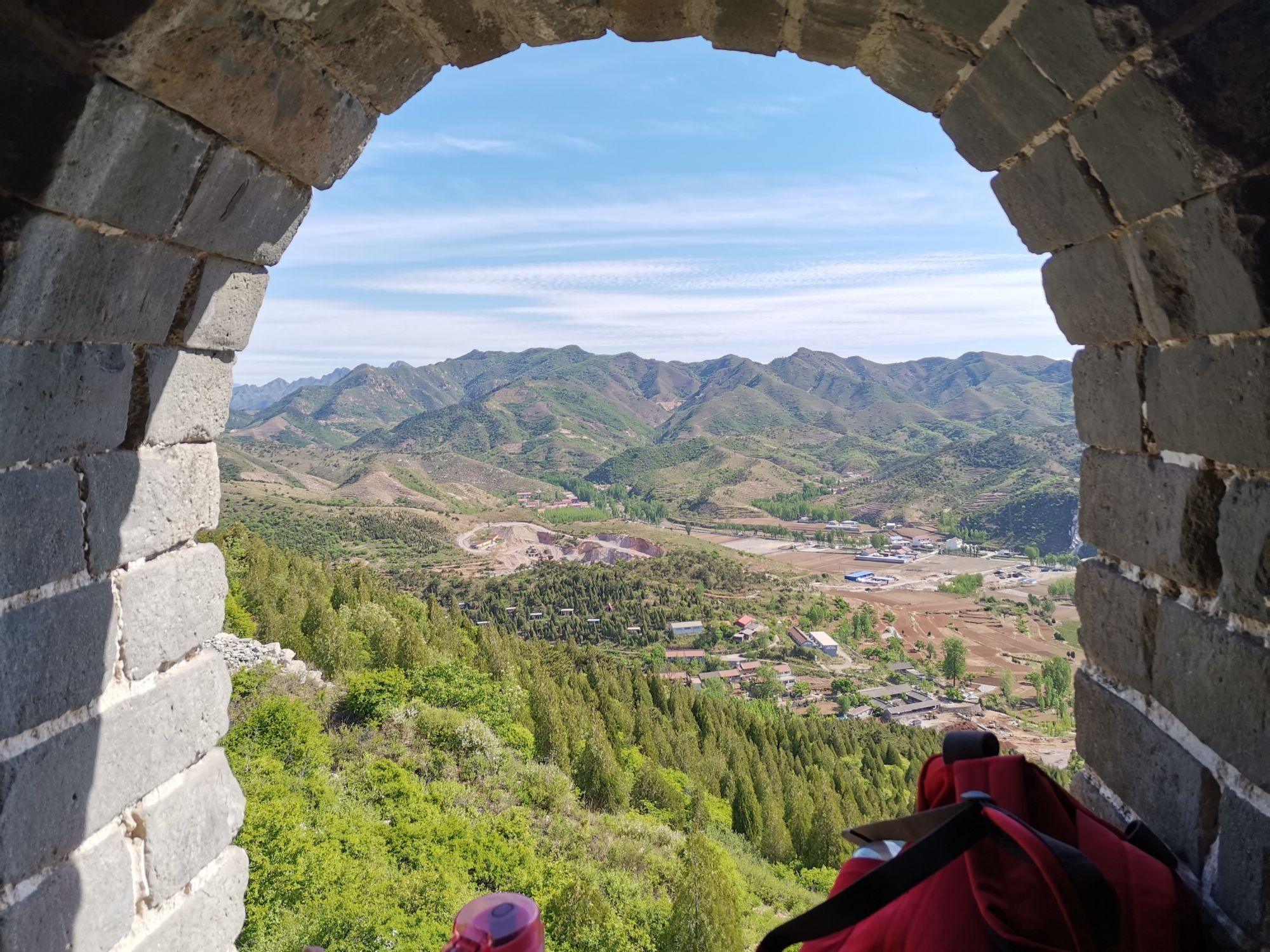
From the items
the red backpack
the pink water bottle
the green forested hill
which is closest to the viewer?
the red backpack

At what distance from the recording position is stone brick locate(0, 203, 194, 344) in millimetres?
1483

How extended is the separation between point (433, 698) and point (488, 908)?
13002 mm

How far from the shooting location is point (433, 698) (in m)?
13.8

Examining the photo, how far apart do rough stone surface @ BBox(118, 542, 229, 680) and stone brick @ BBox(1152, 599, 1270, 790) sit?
2.63m

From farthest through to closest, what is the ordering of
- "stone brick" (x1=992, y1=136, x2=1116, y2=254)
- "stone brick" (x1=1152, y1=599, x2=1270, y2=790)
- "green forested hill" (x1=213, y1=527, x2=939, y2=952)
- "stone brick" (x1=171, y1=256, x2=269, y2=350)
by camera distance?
"green forested hill" (x1=213, y1=527, x2=939, y2=952) → "stone brick" (x1=171, y1=256, x2=269, y2=350) → "stone brick" (x1=992, y1=136, x2=1116, y2=254) → "stone brick" (x1=1152, y1=599, x2=1270, y2=790)

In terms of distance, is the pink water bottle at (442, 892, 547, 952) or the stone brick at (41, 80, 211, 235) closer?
the stone brick at (41, 80, 211, 235)

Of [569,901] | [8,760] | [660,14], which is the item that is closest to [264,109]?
[660,14]

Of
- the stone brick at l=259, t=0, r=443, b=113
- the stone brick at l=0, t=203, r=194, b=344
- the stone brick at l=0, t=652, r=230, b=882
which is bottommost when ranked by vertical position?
the stone brick at l=0, t=652, r=230, b=882

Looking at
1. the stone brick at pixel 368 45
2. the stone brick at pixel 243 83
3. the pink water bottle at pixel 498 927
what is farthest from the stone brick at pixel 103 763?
the stone brick at pixel 368 45

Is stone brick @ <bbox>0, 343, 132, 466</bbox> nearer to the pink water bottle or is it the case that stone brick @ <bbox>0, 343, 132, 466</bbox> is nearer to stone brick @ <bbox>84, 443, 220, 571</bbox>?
stone brick @ <bbox>84, 443, 220, 571</bbox>

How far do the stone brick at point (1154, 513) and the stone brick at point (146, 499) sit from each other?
275 centimetres

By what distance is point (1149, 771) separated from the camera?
197 cm

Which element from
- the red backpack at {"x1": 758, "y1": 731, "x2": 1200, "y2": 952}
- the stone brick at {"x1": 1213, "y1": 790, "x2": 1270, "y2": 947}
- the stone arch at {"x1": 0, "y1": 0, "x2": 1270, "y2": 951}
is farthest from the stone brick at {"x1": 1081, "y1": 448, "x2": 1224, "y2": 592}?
the red backpack at {"x1": 758, "y1": 731, "x2": 1200, "y2": 952}

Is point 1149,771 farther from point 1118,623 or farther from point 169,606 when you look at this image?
point 169,606
